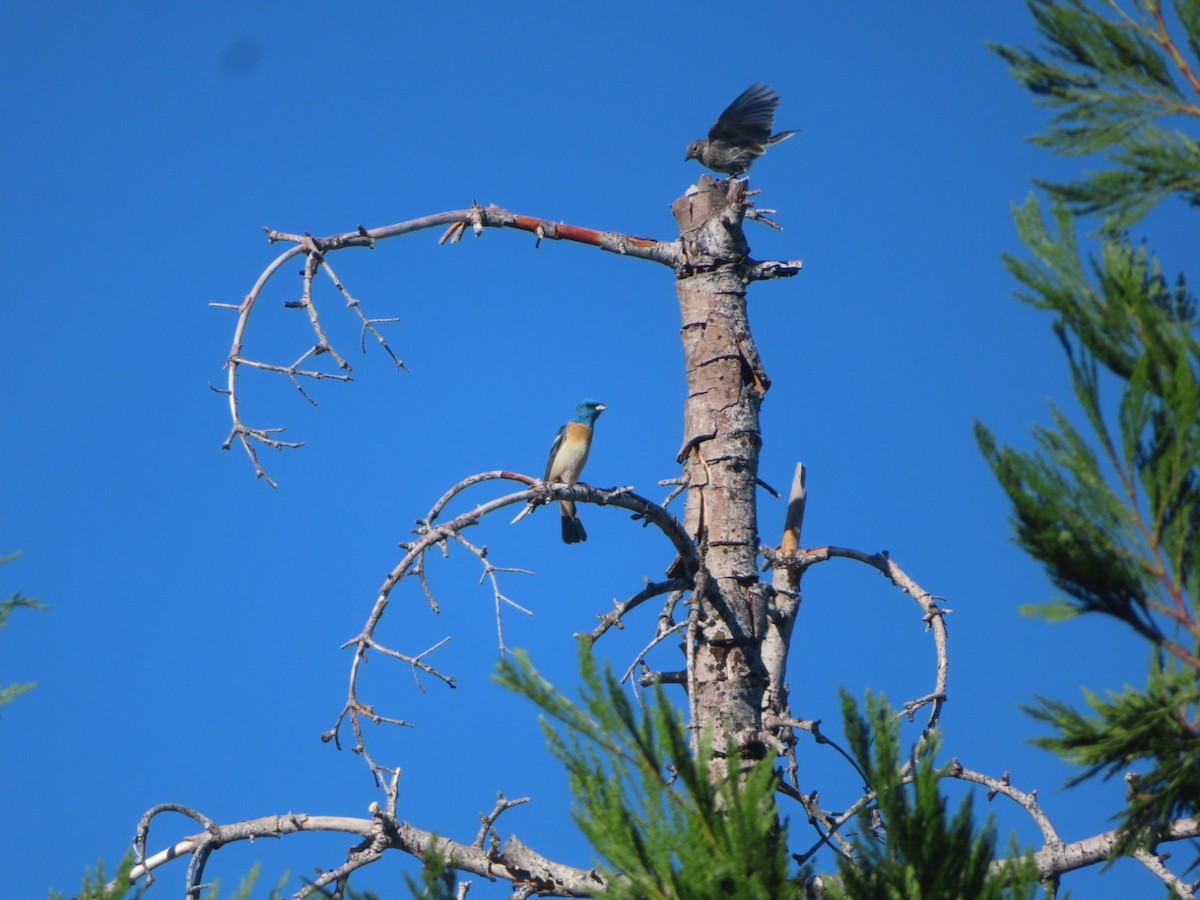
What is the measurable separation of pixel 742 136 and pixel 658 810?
16.8 feet

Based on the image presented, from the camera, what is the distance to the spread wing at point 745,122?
6594mm

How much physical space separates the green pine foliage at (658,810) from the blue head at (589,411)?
615cm

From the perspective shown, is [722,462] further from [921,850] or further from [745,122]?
[745,122]

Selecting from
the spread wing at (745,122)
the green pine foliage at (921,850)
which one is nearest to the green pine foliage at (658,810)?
the green pine foliage at (921,850)

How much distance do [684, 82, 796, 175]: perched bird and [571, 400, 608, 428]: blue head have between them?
2.17 metres

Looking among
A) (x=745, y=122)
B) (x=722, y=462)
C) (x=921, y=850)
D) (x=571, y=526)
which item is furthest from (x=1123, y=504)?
(x=571, y=526)

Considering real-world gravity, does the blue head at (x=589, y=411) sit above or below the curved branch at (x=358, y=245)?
above

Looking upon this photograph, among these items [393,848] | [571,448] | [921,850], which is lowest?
[921,850]

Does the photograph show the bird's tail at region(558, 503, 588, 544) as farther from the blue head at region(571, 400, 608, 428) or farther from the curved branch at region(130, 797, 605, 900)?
the curved branch at region(130, 797, 605, 900)

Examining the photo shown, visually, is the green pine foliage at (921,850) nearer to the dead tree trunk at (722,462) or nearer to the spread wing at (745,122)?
the dead tree trunk at (722,462)

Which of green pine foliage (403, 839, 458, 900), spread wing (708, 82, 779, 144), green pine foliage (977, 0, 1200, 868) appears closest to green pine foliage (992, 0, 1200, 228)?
green pine foliage (977, 0, 1200, 868)

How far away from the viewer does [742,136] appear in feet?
22.0

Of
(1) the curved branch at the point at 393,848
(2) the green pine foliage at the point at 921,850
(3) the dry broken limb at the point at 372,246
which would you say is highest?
(3) the dry broken limb at the point at 372,246

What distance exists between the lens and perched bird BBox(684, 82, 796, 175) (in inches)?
261
